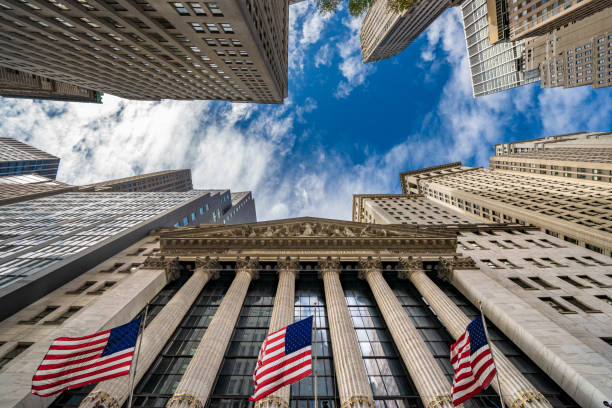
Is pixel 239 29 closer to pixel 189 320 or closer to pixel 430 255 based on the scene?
pixel 189 320

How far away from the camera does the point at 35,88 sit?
85938 mm

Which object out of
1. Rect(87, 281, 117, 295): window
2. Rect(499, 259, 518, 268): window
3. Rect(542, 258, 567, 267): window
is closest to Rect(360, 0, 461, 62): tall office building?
Rect(542, 258, 567, 267): window

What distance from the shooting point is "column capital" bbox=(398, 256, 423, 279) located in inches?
1188

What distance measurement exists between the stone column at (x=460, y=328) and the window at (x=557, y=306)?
8.75 meters

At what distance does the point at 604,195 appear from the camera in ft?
179

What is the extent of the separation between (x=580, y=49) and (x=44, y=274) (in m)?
198

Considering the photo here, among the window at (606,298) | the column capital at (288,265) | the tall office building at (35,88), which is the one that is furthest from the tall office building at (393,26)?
the tall office building at (35,88)

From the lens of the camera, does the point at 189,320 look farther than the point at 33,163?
No

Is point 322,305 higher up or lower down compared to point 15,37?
lower down

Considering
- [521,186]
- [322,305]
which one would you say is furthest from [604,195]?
[322,305]

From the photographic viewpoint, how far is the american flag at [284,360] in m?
12.2

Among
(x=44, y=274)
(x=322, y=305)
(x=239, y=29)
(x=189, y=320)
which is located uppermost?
(x=239, y=29)

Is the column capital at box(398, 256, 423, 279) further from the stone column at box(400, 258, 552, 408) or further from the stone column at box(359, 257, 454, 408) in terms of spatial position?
the stone column at box(359, 257, 454, 408)

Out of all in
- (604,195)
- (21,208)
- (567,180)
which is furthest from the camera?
(567,180)
